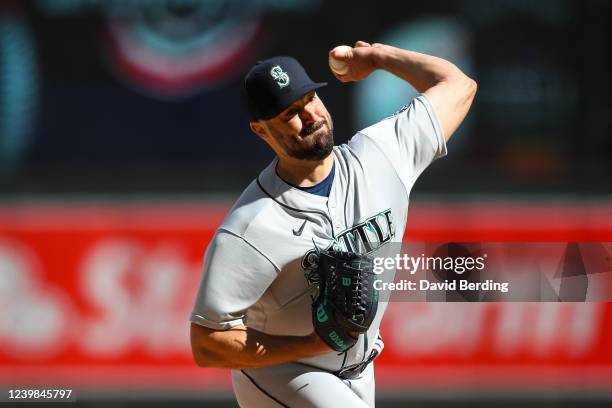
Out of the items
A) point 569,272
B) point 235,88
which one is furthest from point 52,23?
point 569,272

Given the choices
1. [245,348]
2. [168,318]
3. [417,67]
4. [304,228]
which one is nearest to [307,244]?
[304,228]

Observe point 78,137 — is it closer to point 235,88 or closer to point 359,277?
point 235,88

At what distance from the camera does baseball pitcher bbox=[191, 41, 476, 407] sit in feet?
10.2

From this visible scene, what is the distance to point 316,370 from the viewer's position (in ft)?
10.8

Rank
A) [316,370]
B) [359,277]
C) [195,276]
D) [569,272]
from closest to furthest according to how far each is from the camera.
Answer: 1. [359,277]
2. [316,370]
3. [569,272]
4. [195,276]

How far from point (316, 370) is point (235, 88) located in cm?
348

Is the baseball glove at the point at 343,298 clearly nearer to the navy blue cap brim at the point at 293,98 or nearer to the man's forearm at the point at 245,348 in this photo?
the man's forearm at the point at 245,348

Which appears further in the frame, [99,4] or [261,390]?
[99,4]

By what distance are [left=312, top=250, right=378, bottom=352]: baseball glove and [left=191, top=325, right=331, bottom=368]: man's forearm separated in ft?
0.30

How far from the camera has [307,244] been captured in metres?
3.21

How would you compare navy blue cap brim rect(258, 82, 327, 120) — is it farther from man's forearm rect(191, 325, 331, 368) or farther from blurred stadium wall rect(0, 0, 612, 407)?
blurred stadium wall rect(0, 0, 612, 407)

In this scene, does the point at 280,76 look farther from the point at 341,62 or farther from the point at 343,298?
the point at 343,298

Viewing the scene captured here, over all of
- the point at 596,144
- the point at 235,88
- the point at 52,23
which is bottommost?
the point at 596,144

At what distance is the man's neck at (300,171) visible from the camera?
3.31m
